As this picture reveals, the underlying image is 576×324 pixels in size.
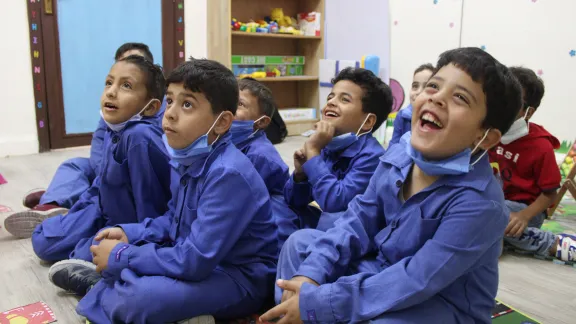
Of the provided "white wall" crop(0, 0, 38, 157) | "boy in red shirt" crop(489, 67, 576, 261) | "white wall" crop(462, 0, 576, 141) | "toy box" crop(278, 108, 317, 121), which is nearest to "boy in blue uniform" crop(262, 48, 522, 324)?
"boy in red shirt" crop(489, 67, 576, 261)

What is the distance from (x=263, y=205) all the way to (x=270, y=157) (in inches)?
15.1

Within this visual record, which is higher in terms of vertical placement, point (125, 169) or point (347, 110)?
point (347, 110)

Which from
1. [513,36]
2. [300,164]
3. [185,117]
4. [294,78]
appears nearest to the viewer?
[185,117]

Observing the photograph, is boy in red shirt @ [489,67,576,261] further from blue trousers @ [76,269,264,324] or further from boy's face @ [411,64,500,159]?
blue trousers @ [76,269,264,324]

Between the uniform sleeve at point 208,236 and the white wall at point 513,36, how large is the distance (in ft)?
10.0

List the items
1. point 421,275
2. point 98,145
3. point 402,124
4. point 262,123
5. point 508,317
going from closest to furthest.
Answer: point 421,275 < point 508,317 < point 262,123 < point 98,145 < point 402,124

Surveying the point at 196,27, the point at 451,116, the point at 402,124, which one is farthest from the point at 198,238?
the point at 196,27

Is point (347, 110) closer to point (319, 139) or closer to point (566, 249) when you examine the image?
point (319, 139)

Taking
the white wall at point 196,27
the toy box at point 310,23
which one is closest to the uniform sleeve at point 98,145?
the white wall at point 196,27

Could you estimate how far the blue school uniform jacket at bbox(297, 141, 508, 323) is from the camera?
3.43 feet

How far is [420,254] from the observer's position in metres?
1.07

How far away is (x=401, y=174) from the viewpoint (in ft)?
4.01

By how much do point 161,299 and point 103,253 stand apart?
250mm

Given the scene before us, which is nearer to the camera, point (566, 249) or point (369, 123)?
point (369, 123)
